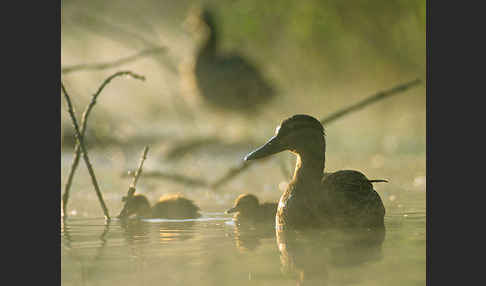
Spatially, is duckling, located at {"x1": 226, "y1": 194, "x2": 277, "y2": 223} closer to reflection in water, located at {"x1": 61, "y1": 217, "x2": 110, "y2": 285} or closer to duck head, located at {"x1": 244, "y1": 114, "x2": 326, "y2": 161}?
duck head, located at {"x1": 244, "y1": 114, "x2": 326, "y2": 161}

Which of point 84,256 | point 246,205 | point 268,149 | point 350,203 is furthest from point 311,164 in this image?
point 84,256

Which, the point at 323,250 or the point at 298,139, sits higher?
the point at 298,139

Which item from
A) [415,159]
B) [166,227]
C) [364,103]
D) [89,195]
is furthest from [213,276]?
[415,159]

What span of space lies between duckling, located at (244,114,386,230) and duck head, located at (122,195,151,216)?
143cm

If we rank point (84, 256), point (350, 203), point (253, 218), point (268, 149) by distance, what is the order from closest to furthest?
1. point (84, 256)
2. point (350, 203)
3. point (268, 149)
4. point (253, 218)

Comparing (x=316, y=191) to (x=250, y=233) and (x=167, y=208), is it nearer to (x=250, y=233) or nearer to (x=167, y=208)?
(x=250, y=233)

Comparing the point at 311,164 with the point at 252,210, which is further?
the point at 252,210

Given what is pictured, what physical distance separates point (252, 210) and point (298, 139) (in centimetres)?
88

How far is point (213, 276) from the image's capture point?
322 cm

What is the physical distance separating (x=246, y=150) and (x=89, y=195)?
10.9 ft

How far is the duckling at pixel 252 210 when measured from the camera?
5.47 m

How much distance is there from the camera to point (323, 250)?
12.7ft

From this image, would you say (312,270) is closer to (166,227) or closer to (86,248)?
(86,248)

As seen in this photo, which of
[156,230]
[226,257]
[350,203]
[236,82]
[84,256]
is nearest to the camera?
[226,257]
